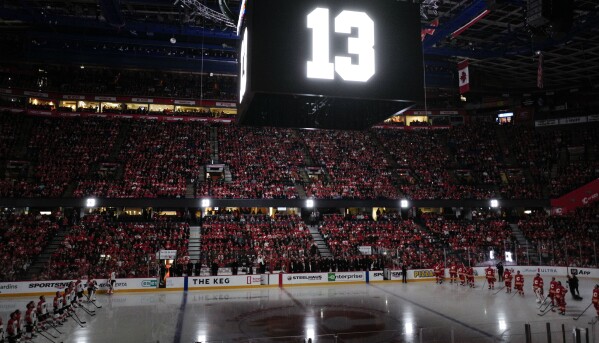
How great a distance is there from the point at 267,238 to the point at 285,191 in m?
6.63

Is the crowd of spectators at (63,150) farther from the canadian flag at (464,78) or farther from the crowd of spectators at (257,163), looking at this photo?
the canadian flag at (464,78)

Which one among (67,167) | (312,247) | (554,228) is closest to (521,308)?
(312,247)

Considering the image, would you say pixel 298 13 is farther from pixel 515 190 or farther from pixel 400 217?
pixel 515 190

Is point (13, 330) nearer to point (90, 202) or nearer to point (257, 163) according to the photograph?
point (90, 202)

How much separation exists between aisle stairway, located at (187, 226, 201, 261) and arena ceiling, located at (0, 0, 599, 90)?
14729 millimetres

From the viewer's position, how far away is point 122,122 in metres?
45.8

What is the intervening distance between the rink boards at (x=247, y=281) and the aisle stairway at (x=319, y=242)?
395 cm

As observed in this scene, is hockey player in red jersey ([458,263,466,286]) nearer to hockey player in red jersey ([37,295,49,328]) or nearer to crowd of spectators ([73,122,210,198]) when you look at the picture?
crowd of spectators ([73,122,210,198])

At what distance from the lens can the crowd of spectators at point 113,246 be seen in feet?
84.1

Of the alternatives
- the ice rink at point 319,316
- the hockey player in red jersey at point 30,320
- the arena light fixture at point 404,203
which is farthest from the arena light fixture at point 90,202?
the arena light fixture at point 404,203

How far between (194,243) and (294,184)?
11.2 m

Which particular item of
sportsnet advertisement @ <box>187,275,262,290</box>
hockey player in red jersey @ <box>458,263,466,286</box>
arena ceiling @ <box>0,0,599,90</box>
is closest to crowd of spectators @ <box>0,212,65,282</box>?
sportsnet advertisement @ <box>187,275,262,290</box>

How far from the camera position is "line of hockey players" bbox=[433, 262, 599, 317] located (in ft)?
60.4

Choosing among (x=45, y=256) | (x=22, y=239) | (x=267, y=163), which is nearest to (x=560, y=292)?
(x=267, y=163)
